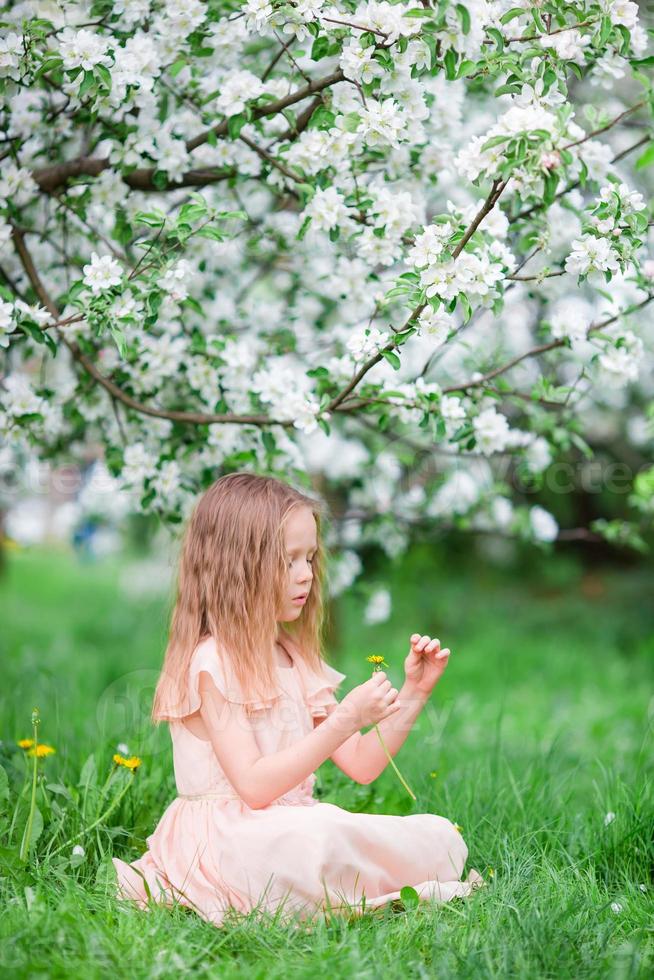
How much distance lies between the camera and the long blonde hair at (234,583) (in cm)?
203

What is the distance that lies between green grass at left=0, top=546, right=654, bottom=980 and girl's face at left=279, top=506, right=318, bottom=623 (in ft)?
1.25

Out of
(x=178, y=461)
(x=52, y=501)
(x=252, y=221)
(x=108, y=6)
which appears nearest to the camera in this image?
(x=108, y=6)

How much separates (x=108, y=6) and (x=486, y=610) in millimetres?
4558

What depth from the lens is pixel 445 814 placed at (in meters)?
2.41

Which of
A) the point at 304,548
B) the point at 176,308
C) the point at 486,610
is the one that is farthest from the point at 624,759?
the point at 486,610

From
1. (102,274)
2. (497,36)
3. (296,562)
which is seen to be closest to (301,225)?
(102,274)

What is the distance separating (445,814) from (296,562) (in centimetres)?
77

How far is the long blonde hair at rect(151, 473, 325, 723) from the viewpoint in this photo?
203cm

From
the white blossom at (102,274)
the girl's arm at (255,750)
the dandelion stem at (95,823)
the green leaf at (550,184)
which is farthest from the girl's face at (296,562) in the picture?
the green leaf at (550,184)

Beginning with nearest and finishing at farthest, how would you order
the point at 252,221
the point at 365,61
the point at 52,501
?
the point at 365,61, the point at 252,221, the point at 52,501

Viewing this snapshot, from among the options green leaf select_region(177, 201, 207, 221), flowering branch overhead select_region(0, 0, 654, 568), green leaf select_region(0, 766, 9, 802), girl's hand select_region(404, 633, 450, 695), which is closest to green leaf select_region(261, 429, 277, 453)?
flowering branch overhead select_region(0, 0, 654, 568)

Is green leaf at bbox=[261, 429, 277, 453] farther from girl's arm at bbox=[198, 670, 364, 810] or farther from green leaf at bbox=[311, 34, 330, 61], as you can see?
green leaf at bbox=[311, 34, 330, 61]

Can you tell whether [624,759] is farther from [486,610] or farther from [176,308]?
[486,610]

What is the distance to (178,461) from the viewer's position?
271cm
